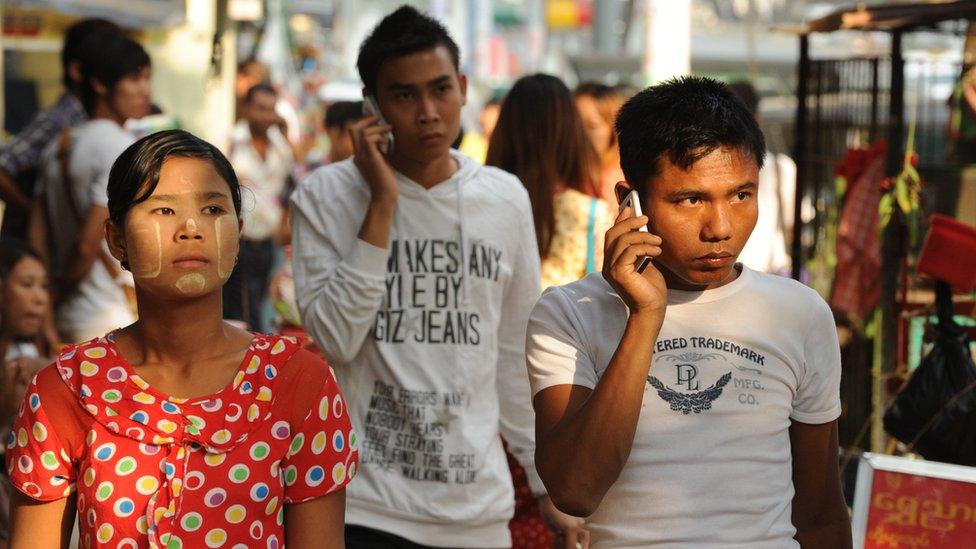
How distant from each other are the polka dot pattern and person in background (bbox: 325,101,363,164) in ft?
18.2

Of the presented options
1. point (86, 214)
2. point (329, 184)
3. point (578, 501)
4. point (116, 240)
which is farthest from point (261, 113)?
point (578, 501)

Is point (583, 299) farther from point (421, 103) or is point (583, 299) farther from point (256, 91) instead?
point (256, 91)

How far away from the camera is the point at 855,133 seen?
830 cm

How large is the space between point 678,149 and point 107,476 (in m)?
1.33

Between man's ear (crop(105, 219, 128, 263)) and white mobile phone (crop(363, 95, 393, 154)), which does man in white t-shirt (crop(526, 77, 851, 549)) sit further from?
white mobile phone (crop(363, 95, 393, 154))

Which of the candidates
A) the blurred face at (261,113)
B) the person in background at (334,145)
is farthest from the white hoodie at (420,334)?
the blurred face at (261,113)

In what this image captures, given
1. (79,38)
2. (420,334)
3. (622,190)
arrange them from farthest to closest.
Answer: (79,38), (420,334), (622,190)

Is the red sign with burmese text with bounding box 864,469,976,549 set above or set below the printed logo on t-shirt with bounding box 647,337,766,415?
below

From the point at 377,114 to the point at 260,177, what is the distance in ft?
22.4

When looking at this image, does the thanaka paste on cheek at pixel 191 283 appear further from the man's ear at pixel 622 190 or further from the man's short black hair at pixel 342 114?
the man's short black hair at pixel 342 114

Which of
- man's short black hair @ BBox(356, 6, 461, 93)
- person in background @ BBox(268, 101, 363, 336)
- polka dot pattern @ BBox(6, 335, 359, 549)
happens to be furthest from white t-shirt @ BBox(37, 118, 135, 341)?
polka dot pattern @ BBox(6, 335, 359, 549)

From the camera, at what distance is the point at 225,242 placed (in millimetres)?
2818

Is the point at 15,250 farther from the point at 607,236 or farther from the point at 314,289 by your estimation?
the point at 607,236

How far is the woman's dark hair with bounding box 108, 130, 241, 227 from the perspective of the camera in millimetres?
2766
